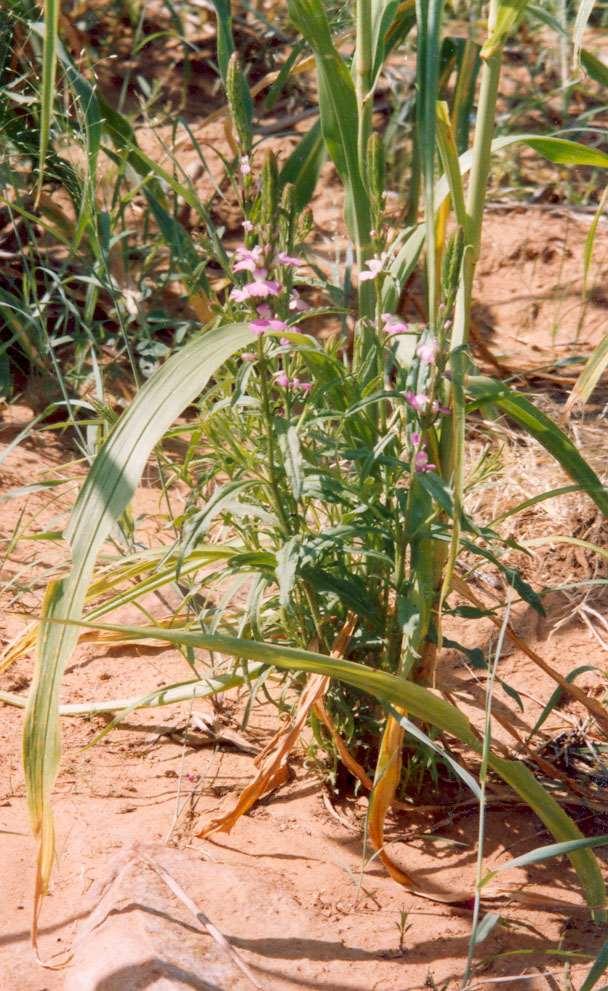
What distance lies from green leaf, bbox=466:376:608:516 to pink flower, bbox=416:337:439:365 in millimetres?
133

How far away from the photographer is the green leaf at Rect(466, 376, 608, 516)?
1.50 meters

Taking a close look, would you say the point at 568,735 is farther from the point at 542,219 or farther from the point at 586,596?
the point at 542,219

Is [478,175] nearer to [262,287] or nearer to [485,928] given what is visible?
[262,287]

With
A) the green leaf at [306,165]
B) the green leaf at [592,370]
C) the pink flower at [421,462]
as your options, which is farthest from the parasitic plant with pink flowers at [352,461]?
the green leaf at [306,165]

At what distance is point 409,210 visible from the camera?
2.56m

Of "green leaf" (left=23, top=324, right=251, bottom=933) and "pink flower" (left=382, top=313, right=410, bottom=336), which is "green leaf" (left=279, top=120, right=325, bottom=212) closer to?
"pink flower" (left=382, top=313, right=410, bottom=336)

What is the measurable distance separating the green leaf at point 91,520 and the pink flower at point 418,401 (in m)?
0.21

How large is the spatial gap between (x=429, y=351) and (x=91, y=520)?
1.42 ft

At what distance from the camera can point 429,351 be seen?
1.37 metres

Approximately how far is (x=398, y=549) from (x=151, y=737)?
0.64m

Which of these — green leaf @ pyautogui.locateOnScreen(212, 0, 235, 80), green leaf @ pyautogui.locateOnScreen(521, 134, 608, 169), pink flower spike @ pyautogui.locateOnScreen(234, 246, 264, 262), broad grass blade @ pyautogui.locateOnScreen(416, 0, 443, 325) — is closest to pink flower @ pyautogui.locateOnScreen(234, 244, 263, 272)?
pink flower spike @ pyautogui.locateOnScreen(234, 246, 264, 262)

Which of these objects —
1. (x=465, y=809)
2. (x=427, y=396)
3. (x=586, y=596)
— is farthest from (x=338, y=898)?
(x=586, y=596)

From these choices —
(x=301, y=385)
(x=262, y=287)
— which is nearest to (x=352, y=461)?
(x=301, y=385)

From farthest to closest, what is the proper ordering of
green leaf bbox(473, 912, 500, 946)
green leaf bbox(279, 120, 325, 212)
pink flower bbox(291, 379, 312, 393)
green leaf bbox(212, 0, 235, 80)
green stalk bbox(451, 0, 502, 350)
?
green leaf bbox(279, 120, 325, 212) < green leaf bbox(212, 0, 235, 80) < pink flower bbox(291, 379, 312, 393) < green stalk bbox(451, 0, 502, 350) < green leaf bbox(473, 912, 500, 946)
